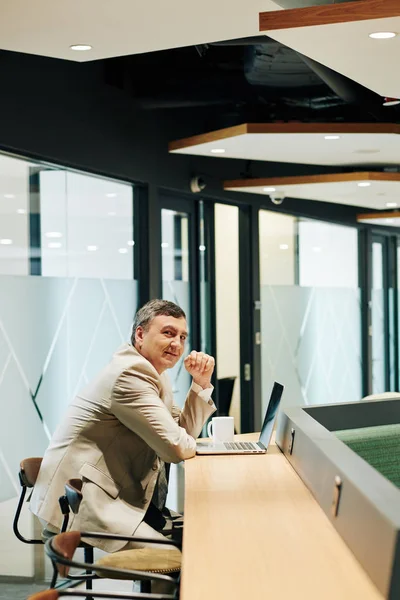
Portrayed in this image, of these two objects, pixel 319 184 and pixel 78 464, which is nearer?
pixel 78 464

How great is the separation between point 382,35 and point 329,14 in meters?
0.35

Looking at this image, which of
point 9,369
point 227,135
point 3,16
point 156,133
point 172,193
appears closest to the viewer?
point 3,16

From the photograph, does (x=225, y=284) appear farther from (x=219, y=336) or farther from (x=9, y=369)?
(x=9, y=369)

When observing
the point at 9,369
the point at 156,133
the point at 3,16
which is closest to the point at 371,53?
the point at 3,16

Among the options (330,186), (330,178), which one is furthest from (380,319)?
(330,178)

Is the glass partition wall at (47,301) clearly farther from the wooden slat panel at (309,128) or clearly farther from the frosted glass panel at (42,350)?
the wooden slat panel at (309,128)

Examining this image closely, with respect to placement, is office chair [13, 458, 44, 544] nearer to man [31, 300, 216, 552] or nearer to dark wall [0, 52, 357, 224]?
man [31, 300, 216, 552]

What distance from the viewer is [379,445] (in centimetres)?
446

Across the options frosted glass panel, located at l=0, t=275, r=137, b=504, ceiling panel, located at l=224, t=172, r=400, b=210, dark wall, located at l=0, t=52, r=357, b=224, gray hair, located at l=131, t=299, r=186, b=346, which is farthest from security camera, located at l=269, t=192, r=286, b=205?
gray hair, located at l=131, t=299, r=186, b=346

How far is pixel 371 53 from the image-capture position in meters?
3.98

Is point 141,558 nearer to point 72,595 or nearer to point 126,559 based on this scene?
point 126,559

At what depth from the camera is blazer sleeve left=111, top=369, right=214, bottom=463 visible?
3.37 m

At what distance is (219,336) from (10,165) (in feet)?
11.9

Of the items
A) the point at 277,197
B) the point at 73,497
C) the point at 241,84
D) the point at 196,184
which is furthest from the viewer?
the point at 277,197
